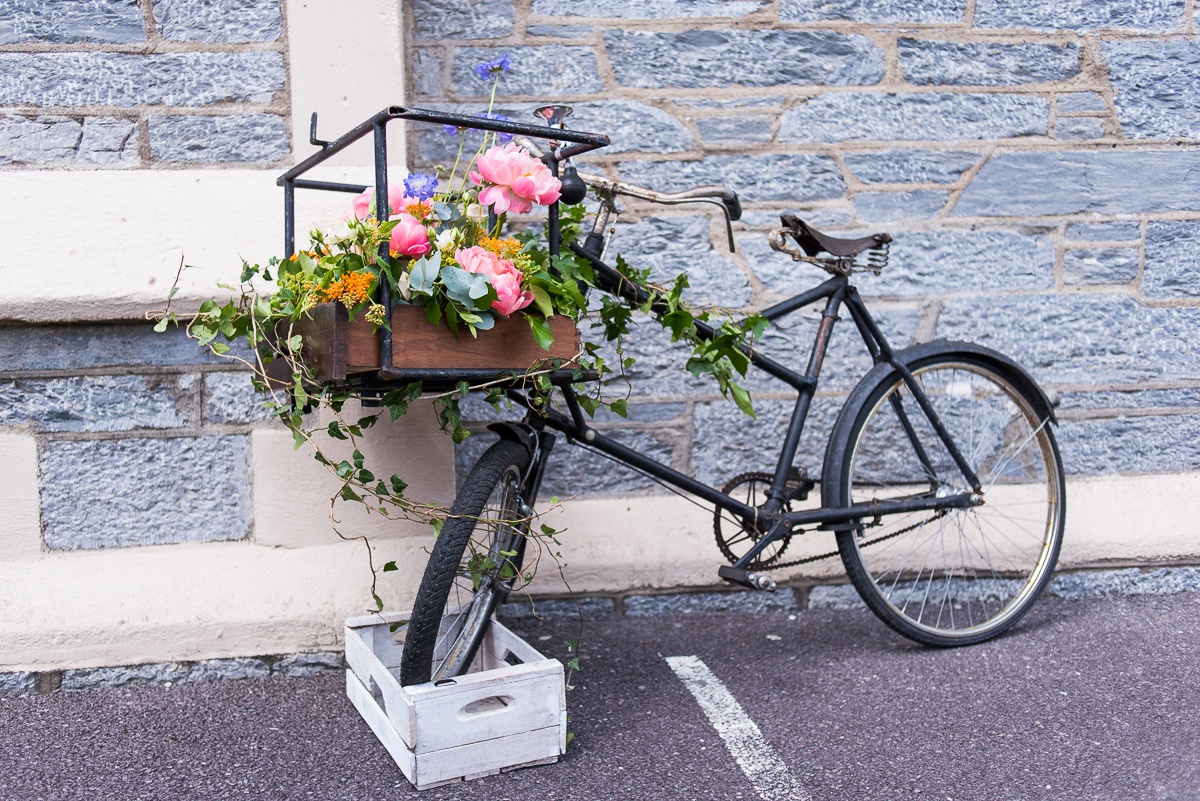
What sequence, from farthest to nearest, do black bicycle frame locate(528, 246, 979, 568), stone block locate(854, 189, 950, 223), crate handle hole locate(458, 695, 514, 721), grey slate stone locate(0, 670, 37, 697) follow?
stone block locate(854, 189, 950, 223) < grey slate stone locate(0, 670, 37, 697) < black bicycle frame locate(528, 246, 979, 568) < crate handle hole locate(458, 695, 514, 721)

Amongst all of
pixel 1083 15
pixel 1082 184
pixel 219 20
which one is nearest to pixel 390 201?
pixel 219 20

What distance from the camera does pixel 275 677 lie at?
8.80ft

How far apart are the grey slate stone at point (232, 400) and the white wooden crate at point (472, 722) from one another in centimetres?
88

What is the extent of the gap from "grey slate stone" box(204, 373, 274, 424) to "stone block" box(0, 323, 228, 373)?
0.19ft

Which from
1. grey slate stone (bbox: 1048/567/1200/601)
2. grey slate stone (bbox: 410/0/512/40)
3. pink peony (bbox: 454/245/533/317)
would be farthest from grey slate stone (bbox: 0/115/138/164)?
grey slate stone (bbox: 1048/567/1200/601)

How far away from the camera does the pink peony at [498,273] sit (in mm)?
1842

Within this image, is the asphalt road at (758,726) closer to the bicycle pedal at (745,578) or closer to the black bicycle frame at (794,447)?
the bicycle pedal at (745,578)

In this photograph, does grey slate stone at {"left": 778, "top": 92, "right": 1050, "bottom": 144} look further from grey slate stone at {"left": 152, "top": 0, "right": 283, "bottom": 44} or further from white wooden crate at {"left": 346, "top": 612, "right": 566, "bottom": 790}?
white wooden crate at {"left": 346, "top": 612, "right": 566, "bottom": 790}

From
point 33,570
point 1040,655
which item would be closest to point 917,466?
point 1040,655

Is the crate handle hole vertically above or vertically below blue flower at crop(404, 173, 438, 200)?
below

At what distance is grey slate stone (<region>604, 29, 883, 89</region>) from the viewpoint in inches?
122

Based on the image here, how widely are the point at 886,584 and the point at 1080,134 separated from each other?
1.72 metres

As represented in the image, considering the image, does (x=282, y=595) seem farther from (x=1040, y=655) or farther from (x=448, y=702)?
(x=1040, y=655)

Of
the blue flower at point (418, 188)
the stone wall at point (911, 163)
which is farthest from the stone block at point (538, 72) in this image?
the blue flower at point (418, 188)
